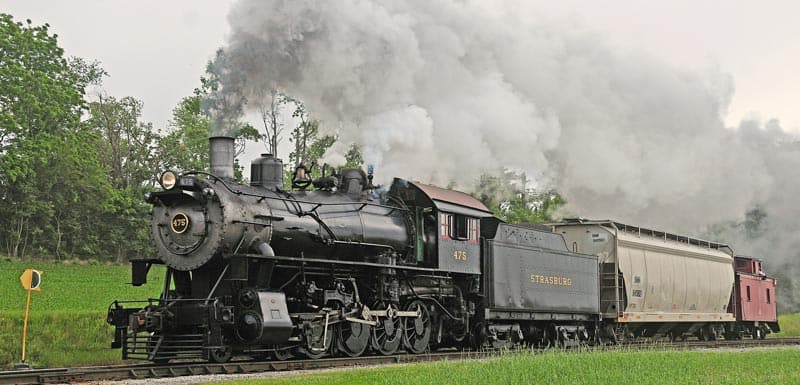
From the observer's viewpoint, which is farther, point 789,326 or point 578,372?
point 789,326

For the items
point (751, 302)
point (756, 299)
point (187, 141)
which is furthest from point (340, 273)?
point (187, 141)

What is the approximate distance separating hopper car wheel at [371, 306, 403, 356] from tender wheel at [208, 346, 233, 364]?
2838 millimetres

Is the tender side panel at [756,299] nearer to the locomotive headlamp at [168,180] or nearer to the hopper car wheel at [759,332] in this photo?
the hopper car wheel at [759,332]

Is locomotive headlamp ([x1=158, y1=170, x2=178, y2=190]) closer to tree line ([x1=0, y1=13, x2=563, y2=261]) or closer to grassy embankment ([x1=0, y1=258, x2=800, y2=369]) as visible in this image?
grassy embankment ([x1=0, y1=258, x2=800, y2=369])

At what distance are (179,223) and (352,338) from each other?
139 inches

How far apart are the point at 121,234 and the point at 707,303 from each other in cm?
3429

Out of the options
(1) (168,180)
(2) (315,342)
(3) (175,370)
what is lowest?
(3) (175,370)

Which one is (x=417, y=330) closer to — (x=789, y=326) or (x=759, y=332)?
(x=759, y=332)

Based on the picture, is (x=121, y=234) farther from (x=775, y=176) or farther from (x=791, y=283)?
(x=791, y=283)

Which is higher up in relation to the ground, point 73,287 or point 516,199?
point 516,199

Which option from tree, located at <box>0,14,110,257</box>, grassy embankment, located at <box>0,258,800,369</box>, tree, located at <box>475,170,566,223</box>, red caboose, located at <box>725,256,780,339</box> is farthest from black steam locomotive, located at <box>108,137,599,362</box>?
tree, located at <box>0,14,110,257</box>

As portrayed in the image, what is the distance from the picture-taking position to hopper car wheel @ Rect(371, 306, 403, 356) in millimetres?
15430

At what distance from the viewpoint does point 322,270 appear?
14.6 meters

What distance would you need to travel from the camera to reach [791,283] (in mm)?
Result: 58062
